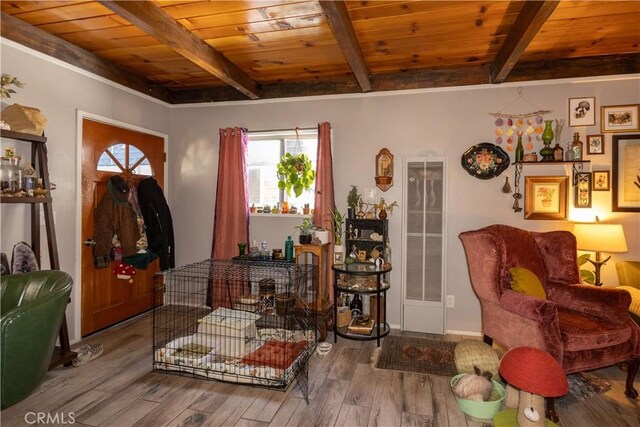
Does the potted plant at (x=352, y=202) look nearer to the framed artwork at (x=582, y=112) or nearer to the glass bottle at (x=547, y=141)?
the glass bottle at (x=547, y=141)

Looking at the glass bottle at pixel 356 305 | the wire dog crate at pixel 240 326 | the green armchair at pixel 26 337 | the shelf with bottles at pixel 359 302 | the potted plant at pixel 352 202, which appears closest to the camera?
the green armchair at pixel 26 337

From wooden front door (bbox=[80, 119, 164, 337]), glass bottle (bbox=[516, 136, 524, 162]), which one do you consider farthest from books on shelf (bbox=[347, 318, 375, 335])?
wooden front door (bbox=[80, 119, 164, 337])

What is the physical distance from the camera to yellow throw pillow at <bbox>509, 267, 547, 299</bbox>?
2561mm

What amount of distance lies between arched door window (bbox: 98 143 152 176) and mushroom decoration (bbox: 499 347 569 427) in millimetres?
3639

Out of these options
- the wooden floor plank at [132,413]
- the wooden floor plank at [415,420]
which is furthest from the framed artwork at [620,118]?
the wooden floor plank at [132,413]

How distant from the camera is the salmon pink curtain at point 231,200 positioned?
156 inches

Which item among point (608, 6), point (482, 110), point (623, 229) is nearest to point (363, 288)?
point (482, 110)

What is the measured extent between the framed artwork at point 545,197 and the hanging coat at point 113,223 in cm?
377

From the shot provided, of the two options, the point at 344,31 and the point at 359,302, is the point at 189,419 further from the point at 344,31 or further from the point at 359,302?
the point at 344,31

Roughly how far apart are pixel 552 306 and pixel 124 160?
12.7 feet

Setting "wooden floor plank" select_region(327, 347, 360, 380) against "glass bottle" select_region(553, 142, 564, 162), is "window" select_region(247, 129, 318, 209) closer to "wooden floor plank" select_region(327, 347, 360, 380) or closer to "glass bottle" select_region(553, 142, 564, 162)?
"wooden floor plank" select_region(327, 347, 360, 380)

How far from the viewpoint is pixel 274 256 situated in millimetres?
3682

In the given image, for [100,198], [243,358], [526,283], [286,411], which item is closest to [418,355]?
[526,283]

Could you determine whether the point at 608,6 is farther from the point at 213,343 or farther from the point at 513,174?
the point at 213,343
